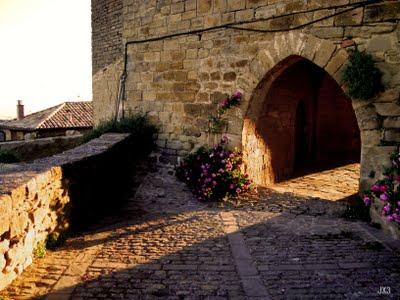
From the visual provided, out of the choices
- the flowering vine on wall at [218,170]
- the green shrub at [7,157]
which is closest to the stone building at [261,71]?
the flowering vine on wall at [218,170]

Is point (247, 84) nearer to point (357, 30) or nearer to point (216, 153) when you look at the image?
point (216, 153)

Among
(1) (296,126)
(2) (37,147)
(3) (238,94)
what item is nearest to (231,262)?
(3) (238,94)

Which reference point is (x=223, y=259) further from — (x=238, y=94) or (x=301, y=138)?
(x=301, y=138)

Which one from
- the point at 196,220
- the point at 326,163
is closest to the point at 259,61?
the point at 196,220

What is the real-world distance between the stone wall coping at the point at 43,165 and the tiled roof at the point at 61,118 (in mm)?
20374

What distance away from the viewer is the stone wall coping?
11.4 ft

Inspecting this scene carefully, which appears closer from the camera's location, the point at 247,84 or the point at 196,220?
the point at 196,220

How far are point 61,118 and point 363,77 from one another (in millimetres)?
24805

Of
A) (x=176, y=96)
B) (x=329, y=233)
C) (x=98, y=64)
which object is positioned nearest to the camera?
(x=329, y=233)

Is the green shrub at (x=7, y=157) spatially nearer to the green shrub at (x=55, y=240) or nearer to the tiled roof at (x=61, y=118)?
the green shrub at (x=55, y=240)

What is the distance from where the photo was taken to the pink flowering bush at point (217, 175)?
605 centimetres

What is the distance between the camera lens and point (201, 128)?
6781 millimetres

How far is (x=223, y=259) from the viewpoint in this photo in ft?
12.5

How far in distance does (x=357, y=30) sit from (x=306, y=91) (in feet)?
12.2
